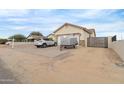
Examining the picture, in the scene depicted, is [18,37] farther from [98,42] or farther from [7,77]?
[98,42]

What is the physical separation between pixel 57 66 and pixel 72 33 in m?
4.03

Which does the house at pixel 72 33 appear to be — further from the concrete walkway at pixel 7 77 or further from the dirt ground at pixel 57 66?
the concrete walkway at pixel 7 77

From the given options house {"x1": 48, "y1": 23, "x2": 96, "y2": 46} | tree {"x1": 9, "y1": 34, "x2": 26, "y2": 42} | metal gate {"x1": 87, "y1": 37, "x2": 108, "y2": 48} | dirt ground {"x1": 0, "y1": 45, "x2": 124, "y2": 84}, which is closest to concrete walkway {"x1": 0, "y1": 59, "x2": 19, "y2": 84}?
dirt ground {"x1": 0, "y1": 45, "x2": 124, "y2": 84}

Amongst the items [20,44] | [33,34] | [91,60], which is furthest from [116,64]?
[20,44]

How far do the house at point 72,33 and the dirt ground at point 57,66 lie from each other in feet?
2.83

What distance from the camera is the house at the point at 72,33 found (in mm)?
12244

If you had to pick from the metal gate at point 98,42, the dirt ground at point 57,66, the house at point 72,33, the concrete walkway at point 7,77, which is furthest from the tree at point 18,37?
the metal gate at point 98,42

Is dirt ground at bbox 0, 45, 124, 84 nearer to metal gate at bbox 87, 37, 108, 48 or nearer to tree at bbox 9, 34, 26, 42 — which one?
tree at bbox 9, 34, 26, 42

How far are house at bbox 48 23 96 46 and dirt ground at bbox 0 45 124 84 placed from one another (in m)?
0.86

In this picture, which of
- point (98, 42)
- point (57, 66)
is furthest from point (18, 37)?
point (98, 42)

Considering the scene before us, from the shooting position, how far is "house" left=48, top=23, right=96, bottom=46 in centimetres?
1224
